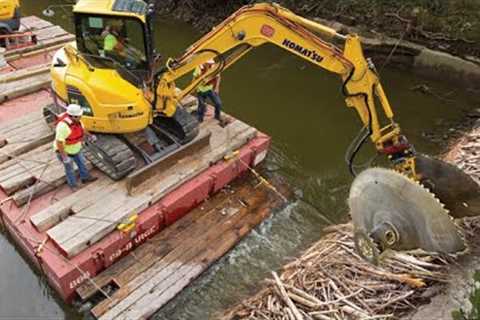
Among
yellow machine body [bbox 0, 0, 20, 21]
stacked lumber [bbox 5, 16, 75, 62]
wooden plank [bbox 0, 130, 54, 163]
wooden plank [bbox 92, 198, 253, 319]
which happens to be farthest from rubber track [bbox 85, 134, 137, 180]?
yellow machine body [bbox 0, 0, 20, 21]

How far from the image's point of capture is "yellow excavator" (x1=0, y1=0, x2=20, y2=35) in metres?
11.9

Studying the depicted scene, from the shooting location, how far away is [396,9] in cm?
1398

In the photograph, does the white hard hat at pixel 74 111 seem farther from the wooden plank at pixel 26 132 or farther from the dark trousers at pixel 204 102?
the dark trousers at pixel 204 102

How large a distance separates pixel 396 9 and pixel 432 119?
3735 millimetres

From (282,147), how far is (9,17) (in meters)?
7.29

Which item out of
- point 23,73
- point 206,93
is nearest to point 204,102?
point 206,93

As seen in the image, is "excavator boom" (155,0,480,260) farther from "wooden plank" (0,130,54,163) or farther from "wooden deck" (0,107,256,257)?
"wooden plank" (0,130,54,163)

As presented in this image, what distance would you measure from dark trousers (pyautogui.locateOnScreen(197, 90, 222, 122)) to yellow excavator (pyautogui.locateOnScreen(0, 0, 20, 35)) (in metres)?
5.58

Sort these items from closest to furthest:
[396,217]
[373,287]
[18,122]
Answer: [396,217] < [373,287] < [18,122]

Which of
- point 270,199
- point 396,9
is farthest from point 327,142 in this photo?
point 396,9

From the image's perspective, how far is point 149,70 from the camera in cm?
830

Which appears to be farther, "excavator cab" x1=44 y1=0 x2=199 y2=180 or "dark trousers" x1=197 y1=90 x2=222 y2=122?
"dark trousers" x1=197 y1=90 x2=222 y2=122

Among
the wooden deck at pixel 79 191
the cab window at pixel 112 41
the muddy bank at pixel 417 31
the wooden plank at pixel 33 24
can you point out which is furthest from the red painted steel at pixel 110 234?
the wooden plank at pixel 33 24

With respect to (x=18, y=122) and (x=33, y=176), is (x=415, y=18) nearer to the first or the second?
(x=18, y=122)
